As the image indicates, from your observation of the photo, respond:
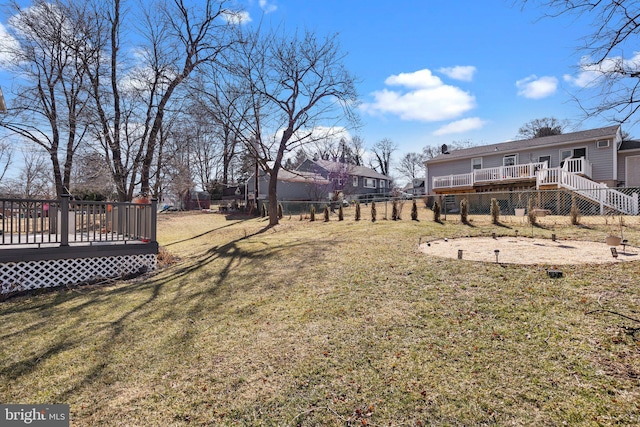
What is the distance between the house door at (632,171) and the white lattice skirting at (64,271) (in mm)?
22886

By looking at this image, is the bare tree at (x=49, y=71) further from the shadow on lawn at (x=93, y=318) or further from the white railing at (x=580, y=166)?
the white railing at (x=580, y=166)

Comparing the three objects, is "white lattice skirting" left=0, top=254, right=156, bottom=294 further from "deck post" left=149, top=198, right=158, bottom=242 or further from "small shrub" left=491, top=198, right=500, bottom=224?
"small shrub" left=491, top=198, right=500, bottom=224

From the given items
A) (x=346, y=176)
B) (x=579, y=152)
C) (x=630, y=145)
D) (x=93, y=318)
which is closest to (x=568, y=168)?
(x=579, y=152)

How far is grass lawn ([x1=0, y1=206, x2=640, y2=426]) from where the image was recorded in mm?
2572

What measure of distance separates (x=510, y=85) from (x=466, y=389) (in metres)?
7.73

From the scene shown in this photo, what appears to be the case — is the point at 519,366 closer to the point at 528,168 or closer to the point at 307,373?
the point at 307,373

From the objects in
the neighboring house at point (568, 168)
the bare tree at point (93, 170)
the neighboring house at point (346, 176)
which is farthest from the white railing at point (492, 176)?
the bare tree at point (93, 170)

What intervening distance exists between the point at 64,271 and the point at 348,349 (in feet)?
23.1

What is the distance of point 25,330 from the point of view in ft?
15.5

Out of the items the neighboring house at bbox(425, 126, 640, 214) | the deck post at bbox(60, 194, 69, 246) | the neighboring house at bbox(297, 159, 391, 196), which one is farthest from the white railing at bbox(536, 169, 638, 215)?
the neighboring house at bbox(297, 159, 391, 196)

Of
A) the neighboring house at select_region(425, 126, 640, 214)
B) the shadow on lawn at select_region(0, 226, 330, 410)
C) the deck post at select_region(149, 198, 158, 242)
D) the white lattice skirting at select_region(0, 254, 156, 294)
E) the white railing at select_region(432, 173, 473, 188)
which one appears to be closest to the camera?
the shadow on lawn at select_region(0, 226, 330, 410)

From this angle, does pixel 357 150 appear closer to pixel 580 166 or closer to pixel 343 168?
pixel 343 168

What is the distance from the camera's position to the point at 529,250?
6.86m

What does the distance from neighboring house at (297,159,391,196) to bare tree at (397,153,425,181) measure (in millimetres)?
15571
